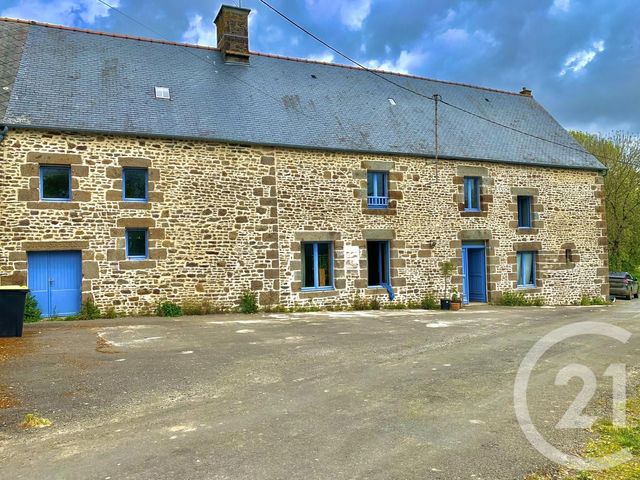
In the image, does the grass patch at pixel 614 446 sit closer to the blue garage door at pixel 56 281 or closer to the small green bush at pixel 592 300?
the blue garage door at pixel 56 281

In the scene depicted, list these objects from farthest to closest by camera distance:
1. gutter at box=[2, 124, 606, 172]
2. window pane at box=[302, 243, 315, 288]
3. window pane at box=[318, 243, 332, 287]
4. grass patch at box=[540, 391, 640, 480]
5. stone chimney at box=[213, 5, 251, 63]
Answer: stone chimney at box=[213, 5, 251, 63], window pane at box=[318, 243, 332, 287], window pane at box=[302, 243, 315, 288], gutter at box=[2, 124, 606, 172], grass patch at box=[540, 391, 640, 480]

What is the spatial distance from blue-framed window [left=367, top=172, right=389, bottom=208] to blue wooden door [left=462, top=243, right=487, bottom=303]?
353 cm

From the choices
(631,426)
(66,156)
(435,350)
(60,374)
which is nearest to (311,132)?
(66,156)

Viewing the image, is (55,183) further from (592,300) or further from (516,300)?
(592,300)

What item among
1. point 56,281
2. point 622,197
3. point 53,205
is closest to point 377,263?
point 56,281

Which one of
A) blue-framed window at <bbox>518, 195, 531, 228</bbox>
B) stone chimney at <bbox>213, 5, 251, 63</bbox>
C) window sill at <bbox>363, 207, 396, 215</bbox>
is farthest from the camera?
blue-framed window at <bbox>518, 195, 531, 228</bbox>

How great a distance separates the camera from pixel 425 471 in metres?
3.60

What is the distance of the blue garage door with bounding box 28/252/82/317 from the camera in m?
11.4

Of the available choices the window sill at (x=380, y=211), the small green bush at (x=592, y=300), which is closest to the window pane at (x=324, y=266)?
the window sill at (x=380, y=211)

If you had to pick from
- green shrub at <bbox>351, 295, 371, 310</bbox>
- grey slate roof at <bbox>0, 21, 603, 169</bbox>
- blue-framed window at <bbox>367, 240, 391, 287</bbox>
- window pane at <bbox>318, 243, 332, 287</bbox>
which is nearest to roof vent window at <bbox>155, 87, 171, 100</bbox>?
grey slate roof at <bbox>0, 21, 603, 169</bbox>

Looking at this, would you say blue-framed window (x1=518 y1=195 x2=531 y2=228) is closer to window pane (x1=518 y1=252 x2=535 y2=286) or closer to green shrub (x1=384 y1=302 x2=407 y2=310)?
window pane (x1=518 y1=252 x2=535 y2=286)

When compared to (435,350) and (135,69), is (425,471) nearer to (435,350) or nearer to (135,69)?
(435,350)

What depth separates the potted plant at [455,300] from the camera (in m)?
15.2

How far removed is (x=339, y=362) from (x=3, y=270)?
8.16m
